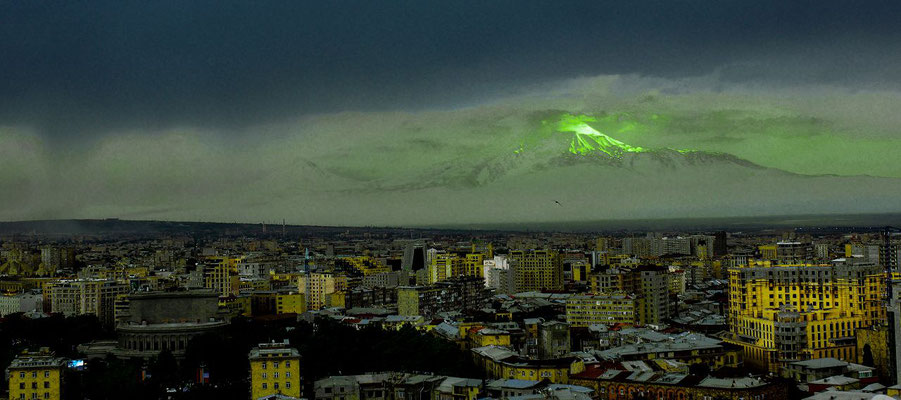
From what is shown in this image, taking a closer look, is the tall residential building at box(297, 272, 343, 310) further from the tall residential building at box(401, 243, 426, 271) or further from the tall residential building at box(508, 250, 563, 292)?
the tall residential building at box(401, 243, 426, 271)

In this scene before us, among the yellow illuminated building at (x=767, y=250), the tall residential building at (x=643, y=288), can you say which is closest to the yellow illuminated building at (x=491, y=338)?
the tall residential building at (x=643, y=288)

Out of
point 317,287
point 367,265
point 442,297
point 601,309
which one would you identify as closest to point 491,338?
point 601,309

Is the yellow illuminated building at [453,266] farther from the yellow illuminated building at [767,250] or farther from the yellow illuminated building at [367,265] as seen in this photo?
the yellow illuminated building at [767,250]

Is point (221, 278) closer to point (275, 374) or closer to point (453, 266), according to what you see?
point (453, 266)

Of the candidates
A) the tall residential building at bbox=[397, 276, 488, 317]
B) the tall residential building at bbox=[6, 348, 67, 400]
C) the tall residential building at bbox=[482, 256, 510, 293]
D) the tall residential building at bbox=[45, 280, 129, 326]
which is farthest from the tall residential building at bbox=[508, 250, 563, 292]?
the tall residential building at bbox=[6, 348, 67, 400]

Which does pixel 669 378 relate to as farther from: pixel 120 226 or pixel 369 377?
pixel 120 226
